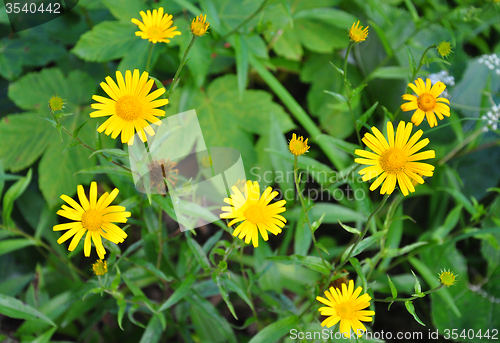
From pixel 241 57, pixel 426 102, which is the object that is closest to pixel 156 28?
pixel 241 57

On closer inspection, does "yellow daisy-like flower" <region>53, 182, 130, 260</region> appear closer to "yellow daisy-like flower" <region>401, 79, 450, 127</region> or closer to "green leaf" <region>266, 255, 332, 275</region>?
"green leaf" <region>266, 255, 332, 275</region>

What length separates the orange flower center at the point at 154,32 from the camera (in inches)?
31.2

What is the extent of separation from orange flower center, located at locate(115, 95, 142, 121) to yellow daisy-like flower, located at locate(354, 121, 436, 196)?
45 cm

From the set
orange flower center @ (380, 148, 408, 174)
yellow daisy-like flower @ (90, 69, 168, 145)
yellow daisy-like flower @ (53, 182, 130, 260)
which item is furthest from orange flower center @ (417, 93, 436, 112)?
yellow daisy-like flower @ (53, 182, 130, 260)

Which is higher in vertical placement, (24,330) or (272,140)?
(272,140)

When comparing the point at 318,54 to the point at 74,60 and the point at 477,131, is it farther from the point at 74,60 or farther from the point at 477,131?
the point at 74,60

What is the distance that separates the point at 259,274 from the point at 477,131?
1.03m

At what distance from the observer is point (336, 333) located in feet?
3.10

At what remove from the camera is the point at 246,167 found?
1337 mm

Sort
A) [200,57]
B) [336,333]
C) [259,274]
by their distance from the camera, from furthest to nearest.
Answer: [200,57] → [259,274] → [336,333]

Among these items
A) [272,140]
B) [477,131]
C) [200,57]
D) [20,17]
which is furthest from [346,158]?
[20,17]

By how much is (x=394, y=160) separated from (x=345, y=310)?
327mm

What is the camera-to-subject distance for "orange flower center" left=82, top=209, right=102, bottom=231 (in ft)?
2.41

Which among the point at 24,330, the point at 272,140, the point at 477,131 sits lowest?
the point at 24,330
